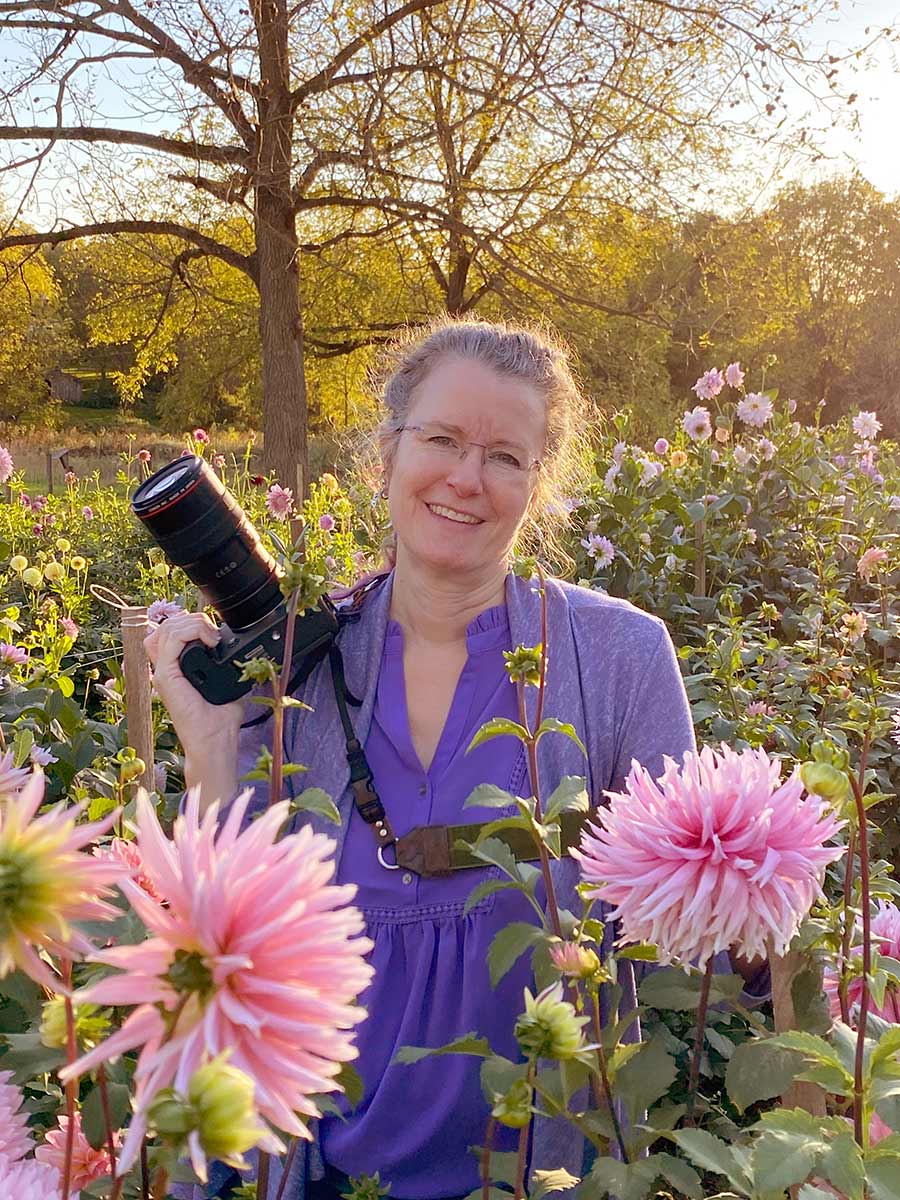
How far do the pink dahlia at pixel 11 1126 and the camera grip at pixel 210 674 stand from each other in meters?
0.90

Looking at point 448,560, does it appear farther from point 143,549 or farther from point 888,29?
point 888,29

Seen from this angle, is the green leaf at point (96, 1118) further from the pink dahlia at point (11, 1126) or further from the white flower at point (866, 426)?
the white flower at point (866, 426)

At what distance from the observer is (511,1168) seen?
88 centimetres

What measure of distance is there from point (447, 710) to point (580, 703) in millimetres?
232

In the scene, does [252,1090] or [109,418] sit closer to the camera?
[252,1090]

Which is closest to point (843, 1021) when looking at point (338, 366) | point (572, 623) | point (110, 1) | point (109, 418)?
point (572, 623)

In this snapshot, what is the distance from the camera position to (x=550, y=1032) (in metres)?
0.54

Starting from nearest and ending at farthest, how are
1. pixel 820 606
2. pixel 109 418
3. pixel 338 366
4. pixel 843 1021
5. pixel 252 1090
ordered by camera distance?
pixel 252 1090 → pixel 843 1021 → pixel 820 606 → pixel 338 366 → pixel 109 418

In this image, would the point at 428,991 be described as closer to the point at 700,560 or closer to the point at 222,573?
the point at 222,573

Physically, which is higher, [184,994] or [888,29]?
[888,29]

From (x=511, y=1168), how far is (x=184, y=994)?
1.97 ft

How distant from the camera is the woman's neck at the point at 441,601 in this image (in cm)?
184

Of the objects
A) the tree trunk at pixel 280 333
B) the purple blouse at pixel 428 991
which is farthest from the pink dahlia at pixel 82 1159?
the tree trunk at pixel 280 333

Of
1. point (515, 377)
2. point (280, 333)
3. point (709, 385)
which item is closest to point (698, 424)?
point (709, 385)
